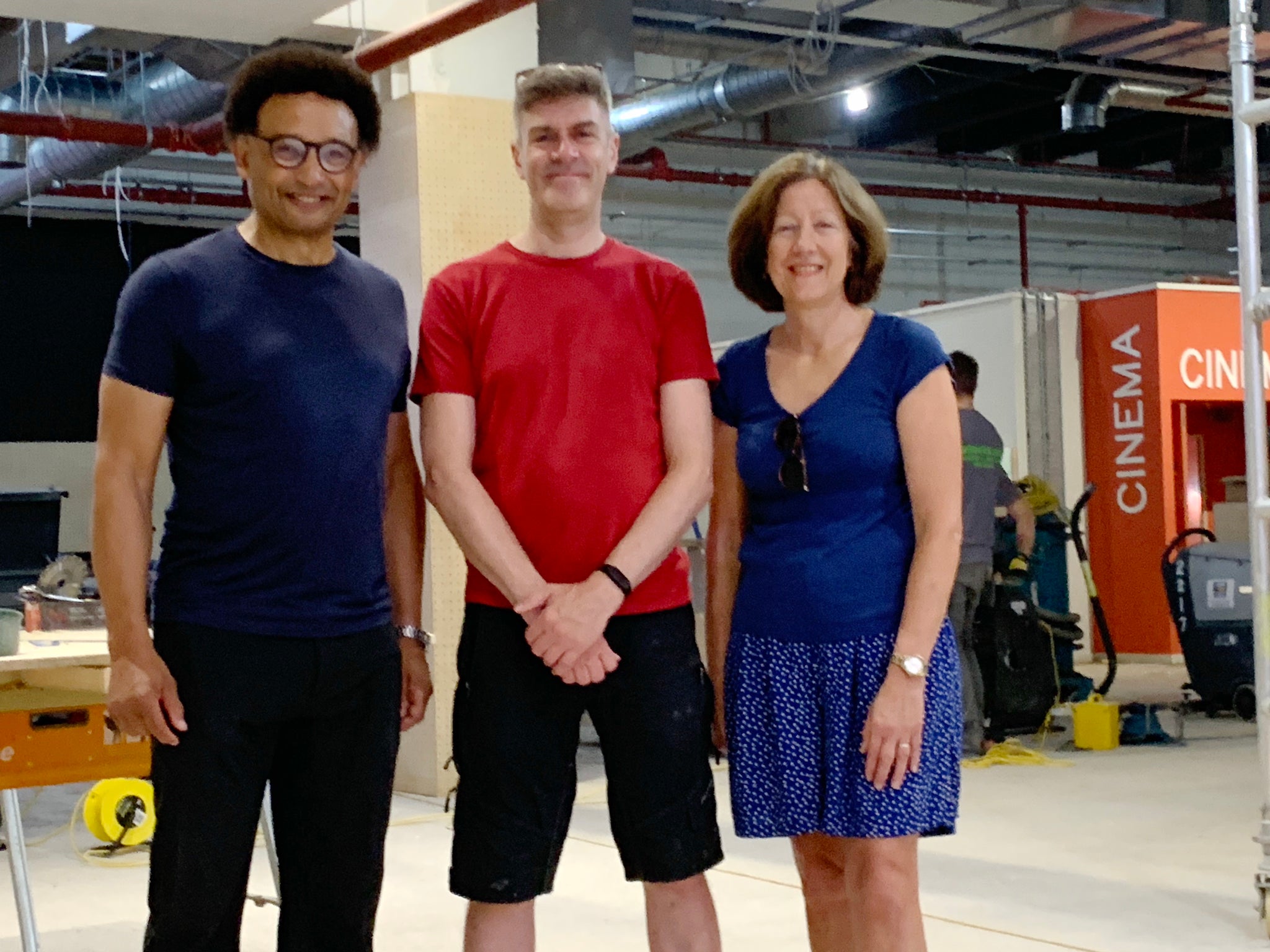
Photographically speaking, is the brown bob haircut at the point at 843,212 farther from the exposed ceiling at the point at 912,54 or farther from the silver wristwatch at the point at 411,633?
the exposed ceiling at the point at 912,54

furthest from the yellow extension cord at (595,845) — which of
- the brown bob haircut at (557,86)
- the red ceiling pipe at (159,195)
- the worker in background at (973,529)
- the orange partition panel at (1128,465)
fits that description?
the red ceiling pipe at (159,195)

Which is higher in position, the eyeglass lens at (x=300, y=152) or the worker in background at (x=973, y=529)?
the eyeglass lens at (x=300, y=152)

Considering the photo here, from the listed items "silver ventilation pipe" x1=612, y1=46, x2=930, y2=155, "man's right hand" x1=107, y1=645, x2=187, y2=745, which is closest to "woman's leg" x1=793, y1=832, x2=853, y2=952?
"man's right hand" x1=107, y1=645, x2=187, y2=745

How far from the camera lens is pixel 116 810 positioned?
5000 millimetres

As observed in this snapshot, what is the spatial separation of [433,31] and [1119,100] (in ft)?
19.2

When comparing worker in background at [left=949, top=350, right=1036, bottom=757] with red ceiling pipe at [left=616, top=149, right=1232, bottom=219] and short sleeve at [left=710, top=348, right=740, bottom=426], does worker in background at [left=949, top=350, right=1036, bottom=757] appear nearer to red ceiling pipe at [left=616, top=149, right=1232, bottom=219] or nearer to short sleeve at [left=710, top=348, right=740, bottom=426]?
short sleeve at [left=710, top=348, right=740, bottom=426]

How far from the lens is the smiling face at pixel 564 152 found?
2.23 meters

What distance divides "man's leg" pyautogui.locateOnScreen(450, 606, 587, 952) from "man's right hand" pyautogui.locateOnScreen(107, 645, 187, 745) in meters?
0.39

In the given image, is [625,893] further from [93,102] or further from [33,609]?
[93,102]

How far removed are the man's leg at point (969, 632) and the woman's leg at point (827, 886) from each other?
3.96 meters

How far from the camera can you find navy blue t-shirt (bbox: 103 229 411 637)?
206 centimetres

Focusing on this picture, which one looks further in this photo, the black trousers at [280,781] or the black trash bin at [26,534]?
the black trash bin at [26,534]

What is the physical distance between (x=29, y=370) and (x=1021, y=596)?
8.79m

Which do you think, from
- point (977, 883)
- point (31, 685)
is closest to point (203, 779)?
point (31, 685)
